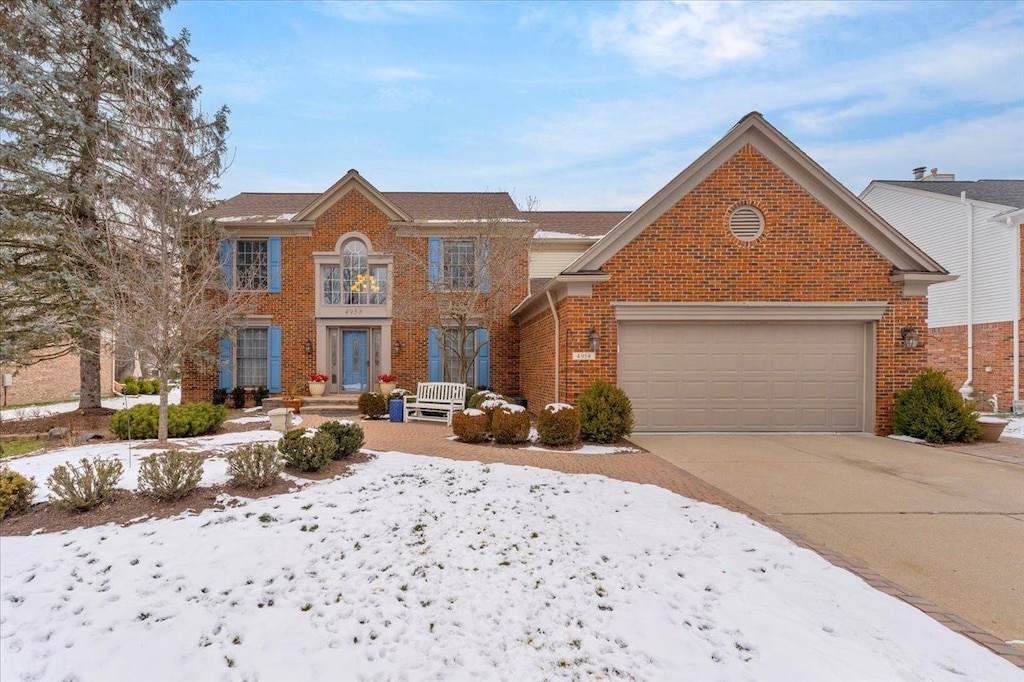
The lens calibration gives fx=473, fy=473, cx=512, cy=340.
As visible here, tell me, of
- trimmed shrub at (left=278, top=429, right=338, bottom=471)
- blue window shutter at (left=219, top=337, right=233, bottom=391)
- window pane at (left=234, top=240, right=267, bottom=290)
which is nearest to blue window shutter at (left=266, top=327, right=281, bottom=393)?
blue window shutter at (left=219, top=337, right=233, bottom=391)

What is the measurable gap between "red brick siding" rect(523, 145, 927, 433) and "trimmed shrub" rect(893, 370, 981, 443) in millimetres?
405

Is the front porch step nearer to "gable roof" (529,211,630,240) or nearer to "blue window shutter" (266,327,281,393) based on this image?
"blue window shutter" (266,327,281,393)

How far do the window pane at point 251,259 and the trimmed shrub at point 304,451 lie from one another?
10446 mm

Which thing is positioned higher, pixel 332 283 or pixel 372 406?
pixel 332 283

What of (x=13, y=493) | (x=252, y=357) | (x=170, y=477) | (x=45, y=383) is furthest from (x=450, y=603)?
(x=45, y=383)

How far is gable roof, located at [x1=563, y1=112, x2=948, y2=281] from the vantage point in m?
9.69

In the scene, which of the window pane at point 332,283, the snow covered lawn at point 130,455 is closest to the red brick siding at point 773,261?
the snow covered lawn at point 130,455

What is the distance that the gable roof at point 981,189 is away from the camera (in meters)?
14.7

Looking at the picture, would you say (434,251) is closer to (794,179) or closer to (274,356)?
(274,356)

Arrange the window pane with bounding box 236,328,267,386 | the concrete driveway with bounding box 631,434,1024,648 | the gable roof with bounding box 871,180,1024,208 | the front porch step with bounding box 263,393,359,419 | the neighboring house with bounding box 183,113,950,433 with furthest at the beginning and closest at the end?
1. the window pane with bounding box 236,328,267,386
2. the gable roof with bounding box 871,180,1024,208
3. the front porch step with bounding box 263,393,359,419
4. the neighboring house with bounding box 183,113,950,433
5. the concrete driveway with bounding box 631,434,1024,648

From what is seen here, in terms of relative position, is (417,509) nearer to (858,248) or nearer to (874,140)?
(858,248)

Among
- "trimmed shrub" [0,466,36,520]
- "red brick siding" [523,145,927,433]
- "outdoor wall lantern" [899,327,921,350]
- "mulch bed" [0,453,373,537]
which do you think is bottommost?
"mulch bed" [0,453,373,537]

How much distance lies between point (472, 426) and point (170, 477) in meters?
4.96

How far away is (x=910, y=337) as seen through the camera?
986cm
